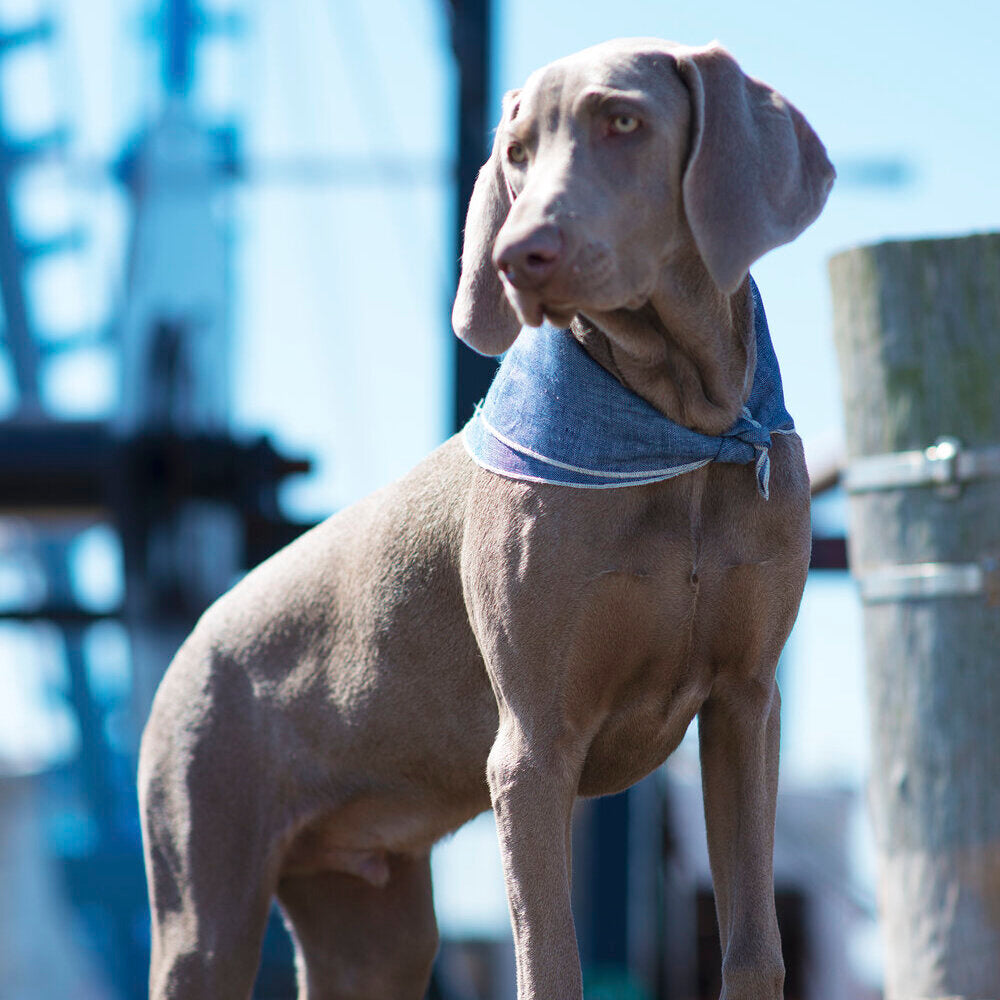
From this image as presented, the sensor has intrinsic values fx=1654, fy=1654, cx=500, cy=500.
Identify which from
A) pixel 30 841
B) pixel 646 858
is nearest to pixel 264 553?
pixel 646 858

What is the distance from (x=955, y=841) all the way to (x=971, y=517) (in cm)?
78

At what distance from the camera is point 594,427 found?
281 centimetres

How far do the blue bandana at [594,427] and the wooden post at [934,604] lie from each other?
3.97ft

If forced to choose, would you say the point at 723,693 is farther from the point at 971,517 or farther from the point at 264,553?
the point at 264,553

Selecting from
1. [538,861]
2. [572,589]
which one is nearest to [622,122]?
[572,589]

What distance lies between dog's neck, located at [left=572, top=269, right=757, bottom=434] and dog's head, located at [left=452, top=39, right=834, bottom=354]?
8cm

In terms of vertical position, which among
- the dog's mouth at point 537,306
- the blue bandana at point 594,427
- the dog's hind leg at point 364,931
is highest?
the dog's mouth at point 537,306

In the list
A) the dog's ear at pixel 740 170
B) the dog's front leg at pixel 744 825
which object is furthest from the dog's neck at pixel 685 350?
the dog's front leg at pixel 744 825

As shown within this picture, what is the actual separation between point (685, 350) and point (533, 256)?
19.3 inches

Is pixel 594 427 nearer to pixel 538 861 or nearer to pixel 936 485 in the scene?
pixel 538 861

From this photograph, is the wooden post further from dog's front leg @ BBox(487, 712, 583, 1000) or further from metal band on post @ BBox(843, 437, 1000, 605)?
dog's front leg @ BBox(487, 712, 583, 1000)

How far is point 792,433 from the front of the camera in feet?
9.70

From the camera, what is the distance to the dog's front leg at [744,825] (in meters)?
2.77

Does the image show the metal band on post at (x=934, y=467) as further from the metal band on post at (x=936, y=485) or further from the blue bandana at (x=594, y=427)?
the blue bandana at (x=594, y=427)
